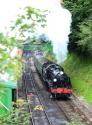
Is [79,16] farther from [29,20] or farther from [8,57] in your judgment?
[8,57]

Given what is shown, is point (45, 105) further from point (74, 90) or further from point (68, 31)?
point (68, 31)

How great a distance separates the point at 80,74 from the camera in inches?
1444

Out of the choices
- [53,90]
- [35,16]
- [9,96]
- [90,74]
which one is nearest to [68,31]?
[90,74]

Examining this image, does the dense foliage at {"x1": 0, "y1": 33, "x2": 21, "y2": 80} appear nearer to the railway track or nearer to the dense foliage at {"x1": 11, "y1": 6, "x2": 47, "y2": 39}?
the dense foliage at {"x1": 11, "y1": 6, "x2": 47, "y2": 39}

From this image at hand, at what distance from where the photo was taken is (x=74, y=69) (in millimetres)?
39656

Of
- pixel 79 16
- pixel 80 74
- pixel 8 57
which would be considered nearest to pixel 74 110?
pixel 80 74

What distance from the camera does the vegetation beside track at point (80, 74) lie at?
31.5 metres

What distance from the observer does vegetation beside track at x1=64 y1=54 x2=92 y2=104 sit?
31.5 metres

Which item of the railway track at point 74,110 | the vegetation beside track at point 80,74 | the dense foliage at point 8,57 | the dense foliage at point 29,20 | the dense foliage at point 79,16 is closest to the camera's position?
the dense foliage at point 8,57

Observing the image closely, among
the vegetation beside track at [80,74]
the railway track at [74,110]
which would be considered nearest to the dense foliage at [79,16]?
the vegetation beside track at [80,74]

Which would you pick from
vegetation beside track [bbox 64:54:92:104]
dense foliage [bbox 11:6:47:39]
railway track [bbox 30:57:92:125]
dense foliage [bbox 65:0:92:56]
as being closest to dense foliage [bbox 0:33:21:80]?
dense foliage [bbox 11:6:47:39]

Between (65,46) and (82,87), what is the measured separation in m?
13.2

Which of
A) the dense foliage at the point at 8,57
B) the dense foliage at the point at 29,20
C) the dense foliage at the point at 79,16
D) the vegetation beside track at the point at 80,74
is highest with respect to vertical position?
the dense foliage at the point at 29,20

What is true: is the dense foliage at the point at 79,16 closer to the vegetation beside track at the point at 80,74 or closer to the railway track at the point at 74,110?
the vegetation beside track at the point at 80,74
